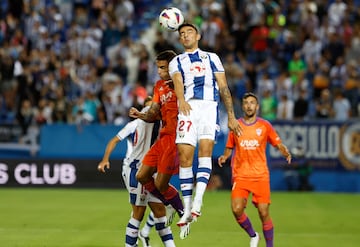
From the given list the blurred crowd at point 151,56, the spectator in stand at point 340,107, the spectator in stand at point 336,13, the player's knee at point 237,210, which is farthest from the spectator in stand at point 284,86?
the player's knee at point 237,210

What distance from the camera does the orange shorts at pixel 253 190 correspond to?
460 inches

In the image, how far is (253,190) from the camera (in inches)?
460

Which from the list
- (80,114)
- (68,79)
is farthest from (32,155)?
(68,79)

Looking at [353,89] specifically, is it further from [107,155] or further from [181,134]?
[181,134]

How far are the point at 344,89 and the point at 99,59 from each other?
762cm

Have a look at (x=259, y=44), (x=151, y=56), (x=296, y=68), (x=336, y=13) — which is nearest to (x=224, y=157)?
(x=296, y=68)

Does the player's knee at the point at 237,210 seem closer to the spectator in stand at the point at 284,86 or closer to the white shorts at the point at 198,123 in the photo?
the white shorts at the point at 198,123

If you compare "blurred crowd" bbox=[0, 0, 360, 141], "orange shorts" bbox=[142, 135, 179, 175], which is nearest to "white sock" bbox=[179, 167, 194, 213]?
"orange shorts" bbox=[142, 135, 179, 175]

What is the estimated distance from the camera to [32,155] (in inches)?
940

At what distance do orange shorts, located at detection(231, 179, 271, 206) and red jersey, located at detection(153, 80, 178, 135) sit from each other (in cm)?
116

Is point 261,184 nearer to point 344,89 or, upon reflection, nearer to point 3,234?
point 3,234

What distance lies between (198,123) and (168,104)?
1.88 ft

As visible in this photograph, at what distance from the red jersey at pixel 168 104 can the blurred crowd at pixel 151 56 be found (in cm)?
1264

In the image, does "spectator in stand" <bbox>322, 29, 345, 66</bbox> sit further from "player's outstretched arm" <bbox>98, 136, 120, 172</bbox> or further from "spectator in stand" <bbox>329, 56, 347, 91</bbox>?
"player's outstretched arm" <bbox>98, 136, 120, 172</bbox>
